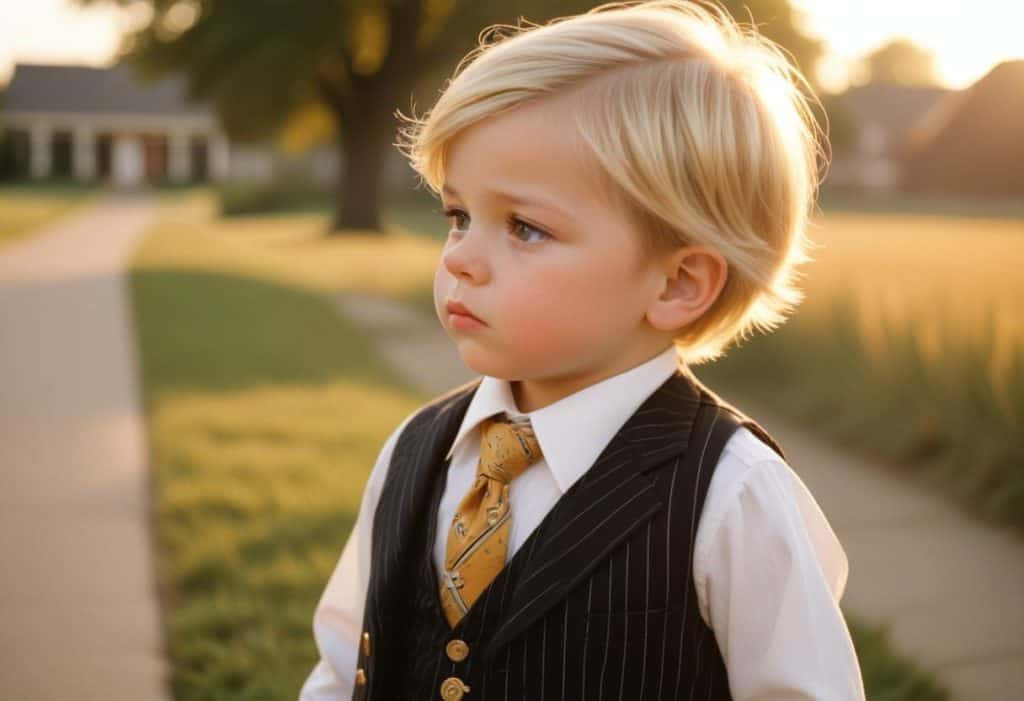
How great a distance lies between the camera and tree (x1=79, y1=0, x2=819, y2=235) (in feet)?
63.4

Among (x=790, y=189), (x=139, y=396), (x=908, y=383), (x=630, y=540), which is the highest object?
(x=790, y=189)

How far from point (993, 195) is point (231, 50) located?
16.2 meters

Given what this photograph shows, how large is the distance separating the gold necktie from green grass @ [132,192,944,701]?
1334 millimetres

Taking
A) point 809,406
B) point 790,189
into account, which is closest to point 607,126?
point 790,189

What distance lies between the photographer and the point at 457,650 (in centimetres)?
154

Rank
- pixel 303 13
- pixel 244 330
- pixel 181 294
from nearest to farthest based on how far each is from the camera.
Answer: pixel 244 330 → pixel 181 294 → pixel 303 13

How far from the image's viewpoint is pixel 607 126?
1.47 m

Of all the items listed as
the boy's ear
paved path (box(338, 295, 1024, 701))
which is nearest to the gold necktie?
the boy's ear

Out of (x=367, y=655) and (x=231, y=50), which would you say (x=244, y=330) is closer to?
(x=367, y=655)

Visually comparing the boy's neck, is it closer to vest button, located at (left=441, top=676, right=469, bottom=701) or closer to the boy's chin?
the boy's chin

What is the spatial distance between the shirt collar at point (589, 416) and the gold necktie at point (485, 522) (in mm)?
32

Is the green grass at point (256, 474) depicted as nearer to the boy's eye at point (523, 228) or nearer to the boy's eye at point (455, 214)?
the boy's eye at point (455, 214)

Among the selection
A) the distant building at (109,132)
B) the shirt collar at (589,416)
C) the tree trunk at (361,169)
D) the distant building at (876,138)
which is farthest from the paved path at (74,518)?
the distant building at (109,132)

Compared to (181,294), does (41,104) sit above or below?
below
